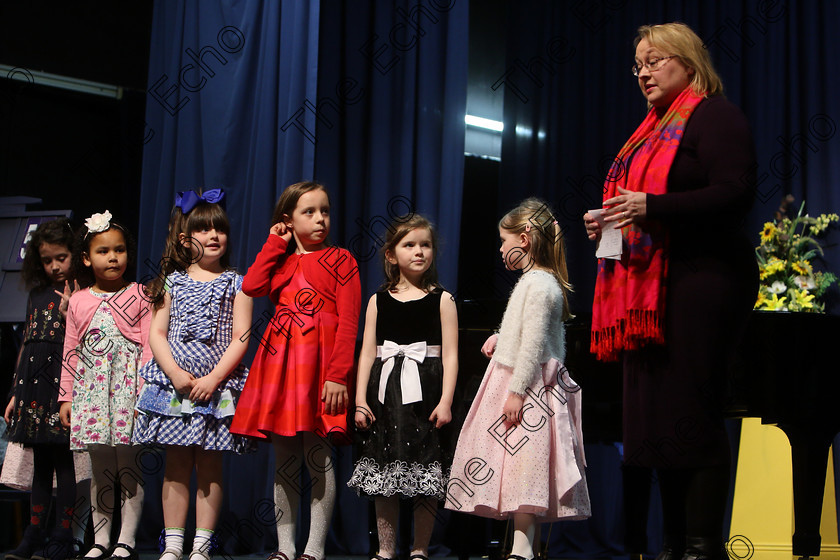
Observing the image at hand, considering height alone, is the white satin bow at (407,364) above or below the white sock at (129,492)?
above

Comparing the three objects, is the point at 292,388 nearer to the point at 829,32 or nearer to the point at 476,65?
the point at 476,65

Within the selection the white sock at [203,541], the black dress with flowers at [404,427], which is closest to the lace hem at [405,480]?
the black dress with flowers at [404,427]

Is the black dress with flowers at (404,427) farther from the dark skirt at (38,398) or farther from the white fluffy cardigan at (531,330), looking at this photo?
the dark skirt at (38,398)

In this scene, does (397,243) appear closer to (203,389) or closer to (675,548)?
(203,389)

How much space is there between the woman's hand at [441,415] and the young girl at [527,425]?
0.27 feet

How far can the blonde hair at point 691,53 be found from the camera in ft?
7.19

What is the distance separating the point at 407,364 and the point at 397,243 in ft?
1.48

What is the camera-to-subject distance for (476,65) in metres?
5.16

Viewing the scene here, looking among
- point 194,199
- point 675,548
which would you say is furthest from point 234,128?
point 675,548

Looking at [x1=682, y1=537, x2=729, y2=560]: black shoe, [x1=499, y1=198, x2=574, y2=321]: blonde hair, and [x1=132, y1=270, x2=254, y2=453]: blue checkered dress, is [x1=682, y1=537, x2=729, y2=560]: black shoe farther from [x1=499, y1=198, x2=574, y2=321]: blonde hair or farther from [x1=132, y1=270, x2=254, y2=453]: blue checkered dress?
[x1=132, y1=270, x2=254, y2=453]: blue checkered dress

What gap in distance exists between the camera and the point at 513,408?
2.69m

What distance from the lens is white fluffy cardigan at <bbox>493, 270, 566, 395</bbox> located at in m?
2.71

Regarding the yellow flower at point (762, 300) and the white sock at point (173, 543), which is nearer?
the white sock at point (173, 543)

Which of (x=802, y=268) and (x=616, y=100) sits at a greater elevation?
(x=616, y=100)
